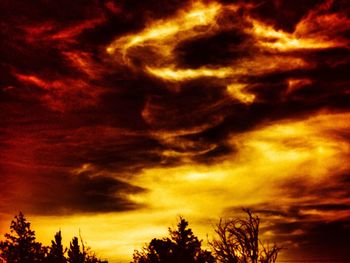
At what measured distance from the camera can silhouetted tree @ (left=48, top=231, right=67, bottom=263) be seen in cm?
7512

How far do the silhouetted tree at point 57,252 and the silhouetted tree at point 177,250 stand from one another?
17939mm

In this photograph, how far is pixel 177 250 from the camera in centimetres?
6103

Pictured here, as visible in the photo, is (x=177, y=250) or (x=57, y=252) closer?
(x=177, y=250)

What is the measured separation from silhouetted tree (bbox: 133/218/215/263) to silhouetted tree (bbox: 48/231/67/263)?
→ 17.9 metres

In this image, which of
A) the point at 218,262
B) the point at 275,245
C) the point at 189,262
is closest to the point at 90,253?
the point at 189,262

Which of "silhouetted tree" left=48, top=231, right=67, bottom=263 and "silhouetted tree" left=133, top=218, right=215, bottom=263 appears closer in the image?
"silhouetted tree" left=133, top=218, right=215, bottom=263

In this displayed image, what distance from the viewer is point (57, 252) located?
76.9 meters

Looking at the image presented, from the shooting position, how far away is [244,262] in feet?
96.9

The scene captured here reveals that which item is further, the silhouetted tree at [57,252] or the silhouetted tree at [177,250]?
the silhouetted tree at [57,252]

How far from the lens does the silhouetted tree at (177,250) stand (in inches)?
2291

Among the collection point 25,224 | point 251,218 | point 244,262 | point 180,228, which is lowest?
point 244,262

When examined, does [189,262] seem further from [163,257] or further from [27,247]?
[27,247]

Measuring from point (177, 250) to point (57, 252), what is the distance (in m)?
26.3

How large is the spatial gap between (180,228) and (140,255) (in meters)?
8.35
